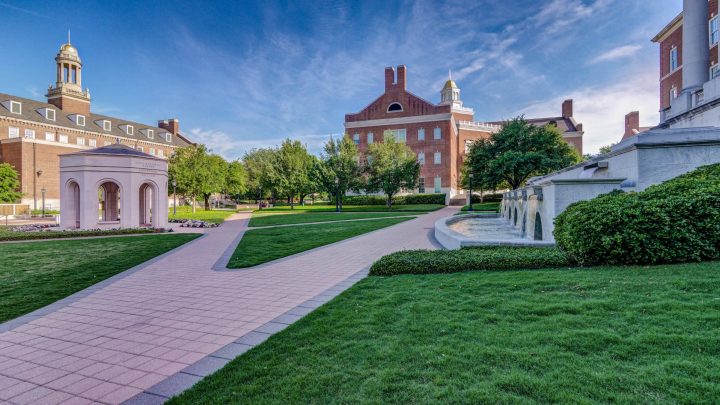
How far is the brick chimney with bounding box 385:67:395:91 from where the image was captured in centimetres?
5316

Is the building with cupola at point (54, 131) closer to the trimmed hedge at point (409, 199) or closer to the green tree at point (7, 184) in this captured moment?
the green tree at point (7, 184)

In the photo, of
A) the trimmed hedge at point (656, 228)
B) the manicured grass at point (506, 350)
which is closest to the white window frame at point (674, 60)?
the trimmed hedge at point (656, 228)

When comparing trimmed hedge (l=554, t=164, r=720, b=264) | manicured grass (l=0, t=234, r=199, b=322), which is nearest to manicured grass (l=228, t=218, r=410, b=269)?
manicured grass (l=0, t=234, r=199, b=322)

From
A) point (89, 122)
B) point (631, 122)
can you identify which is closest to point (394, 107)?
point (631, 122)

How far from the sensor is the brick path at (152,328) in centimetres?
357

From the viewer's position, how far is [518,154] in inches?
1309

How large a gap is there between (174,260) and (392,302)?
311 inches

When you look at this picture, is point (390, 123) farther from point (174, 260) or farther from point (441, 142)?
point (174, 260)

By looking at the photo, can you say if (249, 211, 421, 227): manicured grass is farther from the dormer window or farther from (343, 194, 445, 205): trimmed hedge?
the dormer window

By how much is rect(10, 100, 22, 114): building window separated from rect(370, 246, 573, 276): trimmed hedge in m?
61.5

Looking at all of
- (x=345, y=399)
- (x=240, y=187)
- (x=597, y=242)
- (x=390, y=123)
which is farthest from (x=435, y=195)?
(x=345, y=399)

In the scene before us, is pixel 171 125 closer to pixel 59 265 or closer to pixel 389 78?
pixel 389 78

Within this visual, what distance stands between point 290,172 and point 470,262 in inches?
1630

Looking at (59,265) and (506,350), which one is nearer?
(506,350)
